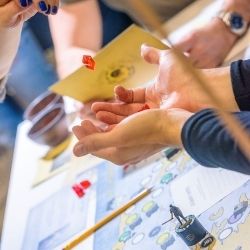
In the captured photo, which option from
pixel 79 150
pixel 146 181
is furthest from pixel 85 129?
pixel 146 181

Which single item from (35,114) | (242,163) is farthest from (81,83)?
(242,163)

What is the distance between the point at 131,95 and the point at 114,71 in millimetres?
108

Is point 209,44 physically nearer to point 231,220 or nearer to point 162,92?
point 162,92

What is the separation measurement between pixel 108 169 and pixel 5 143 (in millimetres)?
1327

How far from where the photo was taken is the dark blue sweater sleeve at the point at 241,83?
65cm

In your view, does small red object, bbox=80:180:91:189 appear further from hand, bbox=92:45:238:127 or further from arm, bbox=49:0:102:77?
arm, bbox=49:0:102:77

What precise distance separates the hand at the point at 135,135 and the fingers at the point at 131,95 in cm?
11

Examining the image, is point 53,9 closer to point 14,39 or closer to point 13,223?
point 14,39

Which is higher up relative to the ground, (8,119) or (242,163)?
(242,163)

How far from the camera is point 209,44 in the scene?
88 cm

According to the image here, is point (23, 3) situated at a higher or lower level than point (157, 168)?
higher

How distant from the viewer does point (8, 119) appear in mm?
1995

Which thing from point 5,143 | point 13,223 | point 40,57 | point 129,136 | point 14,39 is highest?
point 14,39

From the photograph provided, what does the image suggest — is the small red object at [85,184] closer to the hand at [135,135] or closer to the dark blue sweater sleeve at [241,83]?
the hand at [135,135]
